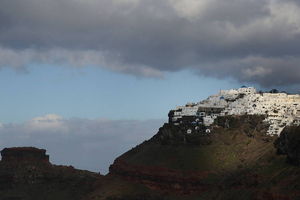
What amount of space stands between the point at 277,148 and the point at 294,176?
26613 mm

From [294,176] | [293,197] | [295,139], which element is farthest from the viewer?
[295,139]

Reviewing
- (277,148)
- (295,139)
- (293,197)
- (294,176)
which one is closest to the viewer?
(293,197)

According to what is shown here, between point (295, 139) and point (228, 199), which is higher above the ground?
point (295, 139)

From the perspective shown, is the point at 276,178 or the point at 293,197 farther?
the point at 276,178

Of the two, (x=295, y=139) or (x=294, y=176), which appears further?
(x=295, y=139)

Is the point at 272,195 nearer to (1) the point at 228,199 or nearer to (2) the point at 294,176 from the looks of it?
(2) the point at 294,176

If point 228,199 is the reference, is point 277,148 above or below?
above

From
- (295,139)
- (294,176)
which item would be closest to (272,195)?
(294,176)

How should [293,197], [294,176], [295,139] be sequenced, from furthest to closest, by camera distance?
[295,139], [294,176], [293,197]

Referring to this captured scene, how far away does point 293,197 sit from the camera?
15800cm

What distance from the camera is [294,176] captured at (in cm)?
16875

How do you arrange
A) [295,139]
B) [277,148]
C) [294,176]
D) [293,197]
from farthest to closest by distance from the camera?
1. [277,148]
2. [295,139]
3. [294,176]
4. [293,197]

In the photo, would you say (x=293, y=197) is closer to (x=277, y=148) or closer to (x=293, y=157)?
(x=293, y=157)

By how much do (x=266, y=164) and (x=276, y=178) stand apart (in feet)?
53.7
